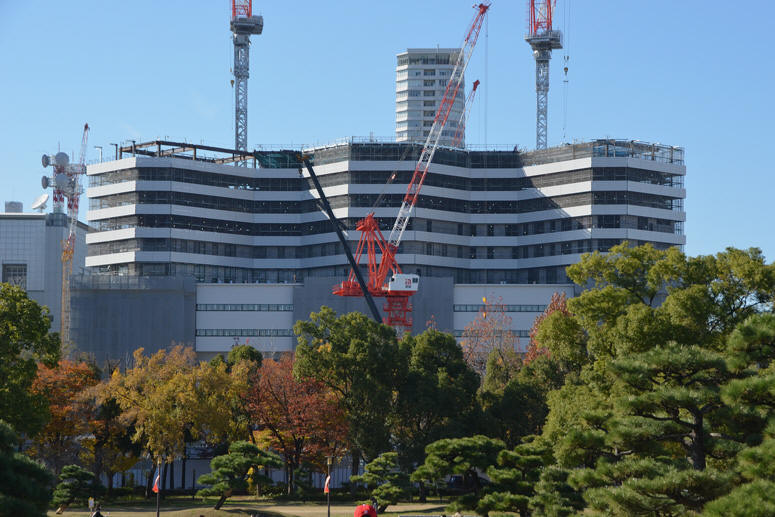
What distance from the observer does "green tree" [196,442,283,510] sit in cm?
6281

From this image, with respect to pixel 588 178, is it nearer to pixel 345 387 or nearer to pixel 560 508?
pixel 345 387

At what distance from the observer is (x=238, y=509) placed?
66.1m

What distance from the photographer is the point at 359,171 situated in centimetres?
17838

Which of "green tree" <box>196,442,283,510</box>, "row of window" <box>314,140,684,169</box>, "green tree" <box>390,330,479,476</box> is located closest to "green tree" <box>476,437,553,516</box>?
"green tree" <box>196,442,283,510</box>

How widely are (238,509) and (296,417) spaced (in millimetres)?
15769

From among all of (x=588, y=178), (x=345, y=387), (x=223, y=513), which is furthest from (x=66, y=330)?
(x=223, y=513)

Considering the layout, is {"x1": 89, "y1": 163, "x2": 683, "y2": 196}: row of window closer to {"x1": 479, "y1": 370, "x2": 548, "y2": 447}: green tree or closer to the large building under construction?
the large building under construction

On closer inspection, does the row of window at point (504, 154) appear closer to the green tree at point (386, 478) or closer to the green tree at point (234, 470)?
the green tree at point (386, 478)

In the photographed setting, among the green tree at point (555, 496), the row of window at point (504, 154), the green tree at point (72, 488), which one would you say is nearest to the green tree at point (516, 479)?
the green tree at point (555, 496)

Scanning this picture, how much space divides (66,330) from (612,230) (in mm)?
95300

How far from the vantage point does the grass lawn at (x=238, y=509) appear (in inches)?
2574

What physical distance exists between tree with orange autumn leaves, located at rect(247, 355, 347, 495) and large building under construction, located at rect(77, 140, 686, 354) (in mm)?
81830

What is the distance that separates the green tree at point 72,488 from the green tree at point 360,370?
714 inches

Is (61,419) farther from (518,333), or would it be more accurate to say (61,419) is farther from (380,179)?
(380,179)
